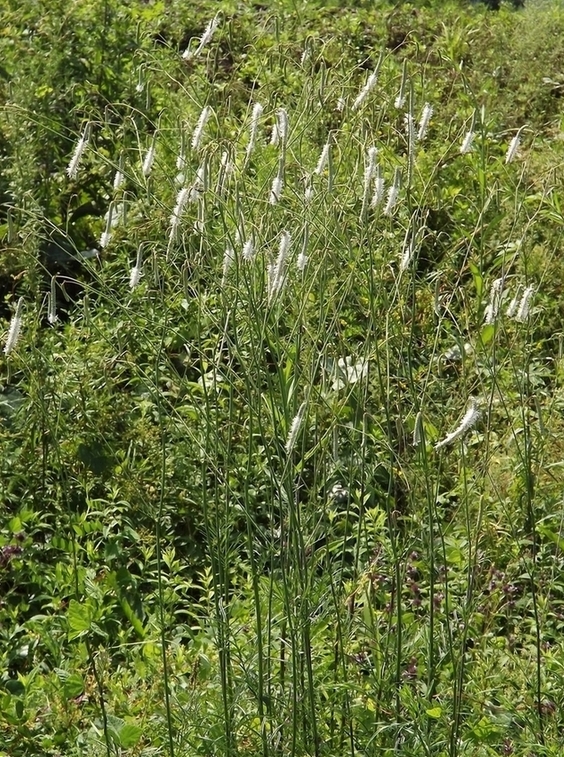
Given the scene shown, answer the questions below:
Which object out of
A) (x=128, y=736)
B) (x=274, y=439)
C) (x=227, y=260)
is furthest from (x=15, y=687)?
(x=227, y=260)

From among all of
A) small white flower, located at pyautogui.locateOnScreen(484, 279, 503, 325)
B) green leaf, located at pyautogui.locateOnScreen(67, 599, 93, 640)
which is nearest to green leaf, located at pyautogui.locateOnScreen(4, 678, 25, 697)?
green leaf, located at pyautogui.locateOnScreen(67, 599, 93, 640)

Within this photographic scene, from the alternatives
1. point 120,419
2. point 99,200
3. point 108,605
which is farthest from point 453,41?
point 108,605

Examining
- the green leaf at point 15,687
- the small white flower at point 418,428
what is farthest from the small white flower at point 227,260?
the green leaf at point 15,687

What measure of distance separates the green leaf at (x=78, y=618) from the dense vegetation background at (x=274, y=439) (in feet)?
0.04

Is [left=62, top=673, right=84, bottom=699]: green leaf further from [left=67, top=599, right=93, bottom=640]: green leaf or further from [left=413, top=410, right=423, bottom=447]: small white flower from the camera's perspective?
[left=413, top=410, right=423, bottom=447]: small white flower

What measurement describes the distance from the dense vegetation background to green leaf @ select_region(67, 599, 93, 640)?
0.04 ft

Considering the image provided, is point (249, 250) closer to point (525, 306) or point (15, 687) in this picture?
point (525, 306)

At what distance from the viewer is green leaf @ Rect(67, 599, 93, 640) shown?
9.14 feet

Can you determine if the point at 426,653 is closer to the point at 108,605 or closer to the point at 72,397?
the point at 108,605

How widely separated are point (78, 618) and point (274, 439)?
0.93m

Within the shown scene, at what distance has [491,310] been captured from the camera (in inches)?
82.2

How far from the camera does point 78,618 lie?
2.80 metres

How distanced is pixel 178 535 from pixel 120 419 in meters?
0.40

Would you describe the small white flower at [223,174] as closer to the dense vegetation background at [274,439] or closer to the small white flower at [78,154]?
the dense vegetation background at [274,439]
